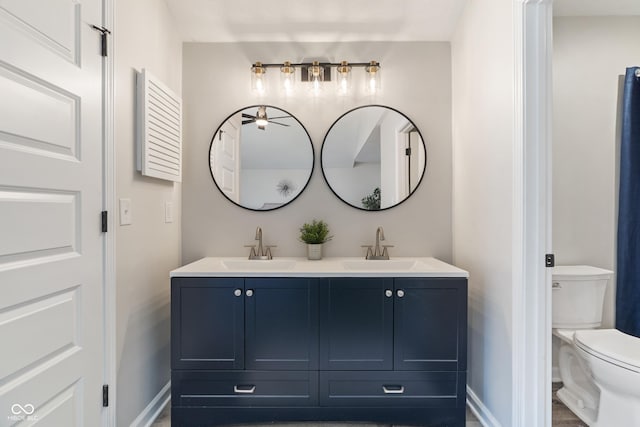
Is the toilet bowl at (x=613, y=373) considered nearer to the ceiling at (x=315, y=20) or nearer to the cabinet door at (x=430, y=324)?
the cabinet door at (x=430, y=324)

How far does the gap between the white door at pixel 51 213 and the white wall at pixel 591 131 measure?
2.72 m

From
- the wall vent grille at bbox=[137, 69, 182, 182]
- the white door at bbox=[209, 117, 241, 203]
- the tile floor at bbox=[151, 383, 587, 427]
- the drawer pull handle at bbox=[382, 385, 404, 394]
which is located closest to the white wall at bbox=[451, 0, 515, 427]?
the tile floor at bbox=[151, 383, 587, 427]

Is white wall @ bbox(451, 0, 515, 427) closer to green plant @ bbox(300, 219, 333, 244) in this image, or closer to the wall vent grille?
green plant @ bbox(300, 219, 333, 244)

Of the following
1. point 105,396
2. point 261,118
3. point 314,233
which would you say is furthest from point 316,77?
point 105,396

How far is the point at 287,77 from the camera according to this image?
2303 millimetres

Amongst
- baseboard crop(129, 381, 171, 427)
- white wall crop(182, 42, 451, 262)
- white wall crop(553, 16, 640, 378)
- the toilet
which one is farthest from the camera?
white wall crop(182, 42, 451, 262)

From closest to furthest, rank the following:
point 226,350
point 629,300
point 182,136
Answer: point 226,350
point 629,300
point 182,136

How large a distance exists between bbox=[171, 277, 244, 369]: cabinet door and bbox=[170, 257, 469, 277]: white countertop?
0.22ft

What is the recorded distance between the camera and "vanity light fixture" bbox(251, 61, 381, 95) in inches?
89.1

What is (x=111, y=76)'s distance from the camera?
4.80 ft

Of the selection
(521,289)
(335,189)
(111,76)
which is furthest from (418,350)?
(111,76)

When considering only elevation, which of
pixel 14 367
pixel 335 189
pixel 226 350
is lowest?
pixel 226 350

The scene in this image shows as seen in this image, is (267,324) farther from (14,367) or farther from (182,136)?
(182,136)

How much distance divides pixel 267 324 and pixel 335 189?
3.48ft
